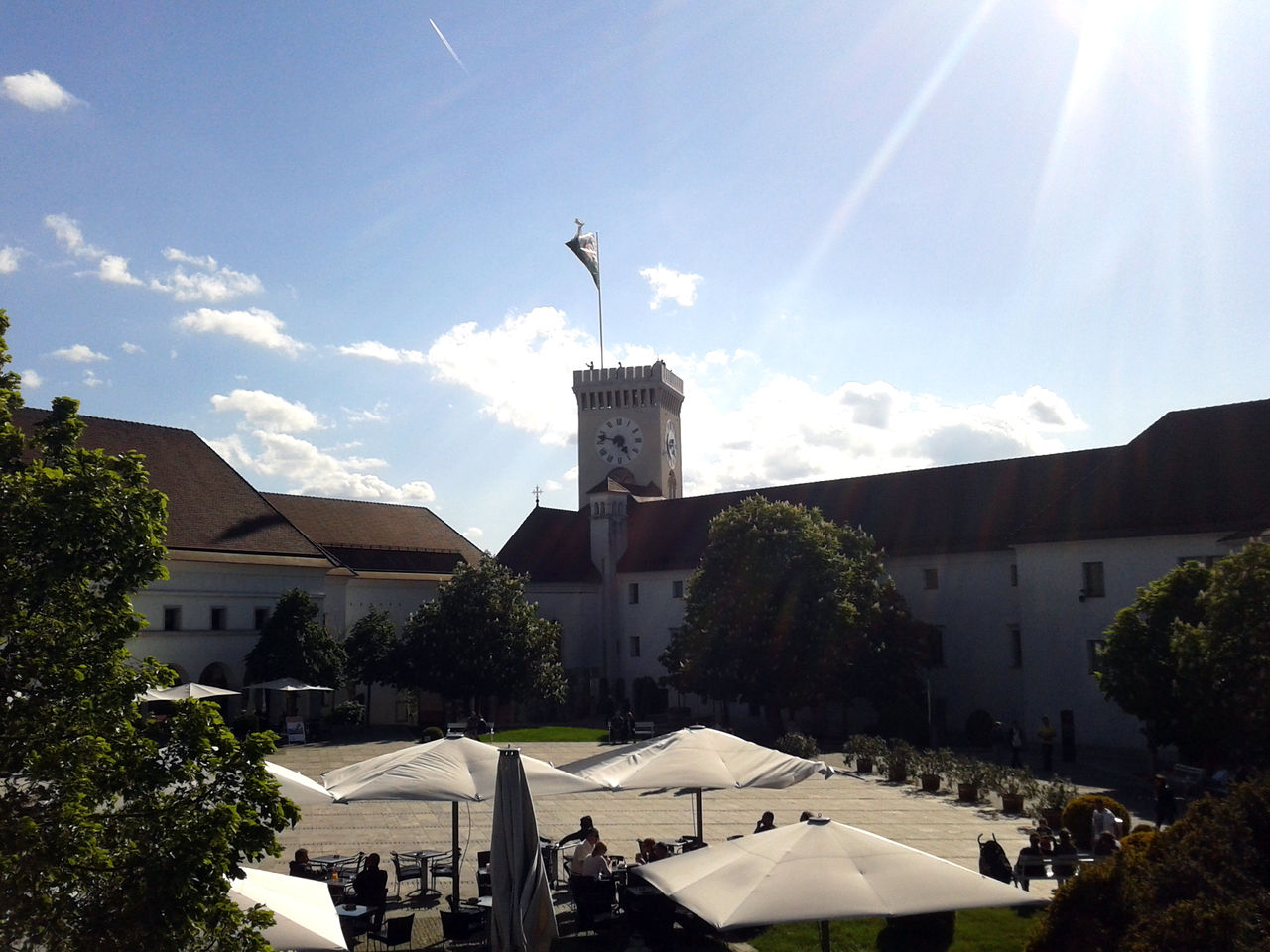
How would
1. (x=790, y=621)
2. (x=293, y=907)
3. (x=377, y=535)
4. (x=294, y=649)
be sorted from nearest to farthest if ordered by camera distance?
(x=293, y=907) → (x=790, y=621) → (x=294, y=649) → (x=377, y=535)

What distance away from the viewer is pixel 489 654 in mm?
46719

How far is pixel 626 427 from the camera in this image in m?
78.5

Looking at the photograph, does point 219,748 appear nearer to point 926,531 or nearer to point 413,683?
point 413,683

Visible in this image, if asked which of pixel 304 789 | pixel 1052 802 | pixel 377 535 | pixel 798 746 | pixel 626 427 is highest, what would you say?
pixel 626 427

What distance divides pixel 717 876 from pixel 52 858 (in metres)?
6.08

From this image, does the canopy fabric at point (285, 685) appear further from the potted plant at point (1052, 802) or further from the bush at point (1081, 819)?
the bush at point (1081, 819)

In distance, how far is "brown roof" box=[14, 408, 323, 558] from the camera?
47562 mm

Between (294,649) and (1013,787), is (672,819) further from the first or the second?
(294,649)

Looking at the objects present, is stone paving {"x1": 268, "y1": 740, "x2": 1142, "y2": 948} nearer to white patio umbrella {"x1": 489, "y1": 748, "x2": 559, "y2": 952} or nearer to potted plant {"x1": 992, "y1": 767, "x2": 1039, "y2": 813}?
potted plant {"x1": 992, "y1": 767, "x2": 1039, "y2": 813}

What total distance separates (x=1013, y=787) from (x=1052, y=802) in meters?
1.61

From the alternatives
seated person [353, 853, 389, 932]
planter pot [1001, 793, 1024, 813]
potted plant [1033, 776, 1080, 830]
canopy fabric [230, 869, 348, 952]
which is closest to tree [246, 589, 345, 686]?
planter pot [1001, 793, 1024, 813]

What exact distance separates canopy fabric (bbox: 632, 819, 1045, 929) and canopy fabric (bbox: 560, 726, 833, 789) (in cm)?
431

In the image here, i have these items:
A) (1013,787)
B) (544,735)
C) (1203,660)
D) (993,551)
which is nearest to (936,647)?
(993,551)

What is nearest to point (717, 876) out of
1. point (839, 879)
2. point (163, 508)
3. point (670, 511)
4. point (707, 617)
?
point (839, 879)
